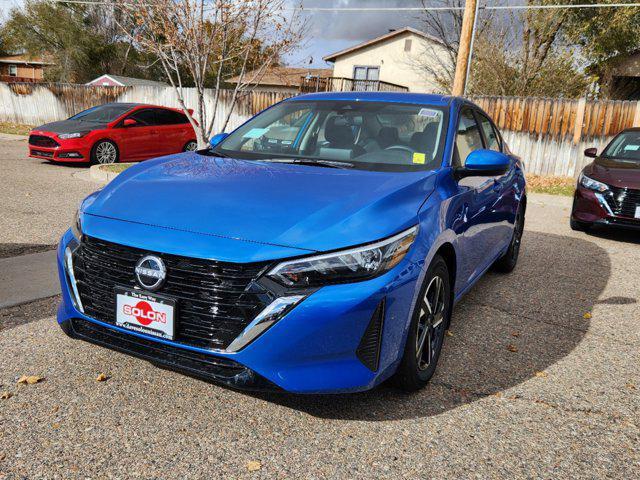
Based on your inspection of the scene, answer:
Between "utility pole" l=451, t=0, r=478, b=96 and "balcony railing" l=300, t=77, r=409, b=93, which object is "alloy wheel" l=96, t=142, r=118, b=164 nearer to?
"utility pole" l=451, t=0, r=478, b=96

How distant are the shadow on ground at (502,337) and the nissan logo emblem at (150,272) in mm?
895

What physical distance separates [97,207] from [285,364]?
4.26ft

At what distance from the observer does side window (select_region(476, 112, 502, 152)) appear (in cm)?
491

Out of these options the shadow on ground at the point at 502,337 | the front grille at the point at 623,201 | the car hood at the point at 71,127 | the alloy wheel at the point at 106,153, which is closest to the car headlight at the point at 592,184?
the front grille at the point at 623,201

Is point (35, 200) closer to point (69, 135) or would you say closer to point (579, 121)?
point (69, 135)

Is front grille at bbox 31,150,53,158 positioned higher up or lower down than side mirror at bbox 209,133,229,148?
lower down

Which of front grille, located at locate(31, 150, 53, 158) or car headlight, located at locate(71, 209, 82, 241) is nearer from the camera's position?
car headlight, located at locate(71, 209, 82, 241)

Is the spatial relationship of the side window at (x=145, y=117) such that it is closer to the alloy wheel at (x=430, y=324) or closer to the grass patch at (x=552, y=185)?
the grass patch at (x=552, y=185)

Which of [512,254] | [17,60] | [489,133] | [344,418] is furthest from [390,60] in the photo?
[17,60]

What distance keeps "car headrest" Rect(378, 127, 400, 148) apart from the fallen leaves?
249 centimetres

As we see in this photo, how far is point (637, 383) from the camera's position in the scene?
355 cm

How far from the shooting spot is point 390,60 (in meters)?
35.6

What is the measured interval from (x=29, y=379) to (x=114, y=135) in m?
10.3

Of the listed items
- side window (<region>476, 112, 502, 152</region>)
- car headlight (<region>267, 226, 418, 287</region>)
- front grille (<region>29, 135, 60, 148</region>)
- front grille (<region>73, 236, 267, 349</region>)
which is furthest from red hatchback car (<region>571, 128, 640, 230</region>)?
front grille (<region>29, 135, 60, 148</region>)
